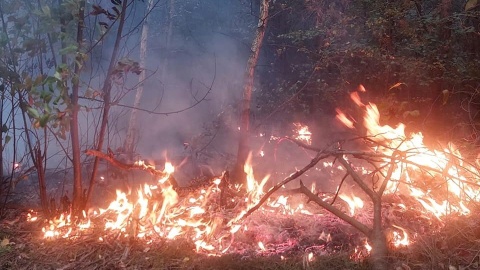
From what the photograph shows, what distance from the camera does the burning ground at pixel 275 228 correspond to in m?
4.01

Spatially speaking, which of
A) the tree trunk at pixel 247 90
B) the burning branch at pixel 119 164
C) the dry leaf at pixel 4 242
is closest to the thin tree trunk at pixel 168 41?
the tree trunk at pixel 247 90

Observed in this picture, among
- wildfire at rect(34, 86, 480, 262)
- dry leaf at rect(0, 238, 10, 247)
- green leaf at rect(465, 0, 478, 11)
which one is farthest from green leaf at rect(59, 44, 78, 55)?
green leaf at rect(465, 0, 478, 11)

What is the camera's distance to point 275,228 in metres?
5.22

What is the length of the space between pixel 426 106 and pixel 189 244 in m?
9.25

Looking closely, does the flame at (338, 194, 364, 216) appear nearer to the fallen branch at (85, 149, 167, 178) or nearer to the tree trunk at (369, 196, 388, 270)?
the tree trunk at (369, 196, 388, 270)

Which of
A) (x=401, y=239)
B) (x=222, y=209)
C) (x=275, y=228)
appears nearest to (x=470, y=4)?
(x=401, y=239)

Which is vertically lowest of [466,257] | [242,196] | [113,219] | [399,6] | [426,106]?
[466,257]

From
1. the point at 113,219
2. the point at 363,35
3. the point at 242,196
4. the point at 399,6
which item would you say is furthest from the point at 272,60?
the point at 113,219

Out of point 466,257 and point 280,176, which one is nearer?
point 466,257

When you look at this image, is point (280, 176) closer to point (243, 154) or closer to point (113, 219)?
point (243, 154)

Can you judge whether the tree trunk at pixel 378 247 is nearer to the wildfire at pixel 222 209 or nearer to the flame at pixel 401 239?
the wildfire at pixel 222 209

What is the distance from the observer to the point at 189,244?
455 centimetres

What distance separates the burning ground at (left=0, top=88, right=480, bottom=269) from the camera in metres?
4.01

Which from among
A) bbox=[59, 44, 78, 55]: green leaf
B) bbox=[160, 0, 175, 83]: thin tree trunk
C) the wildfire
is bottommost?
the wildfire
